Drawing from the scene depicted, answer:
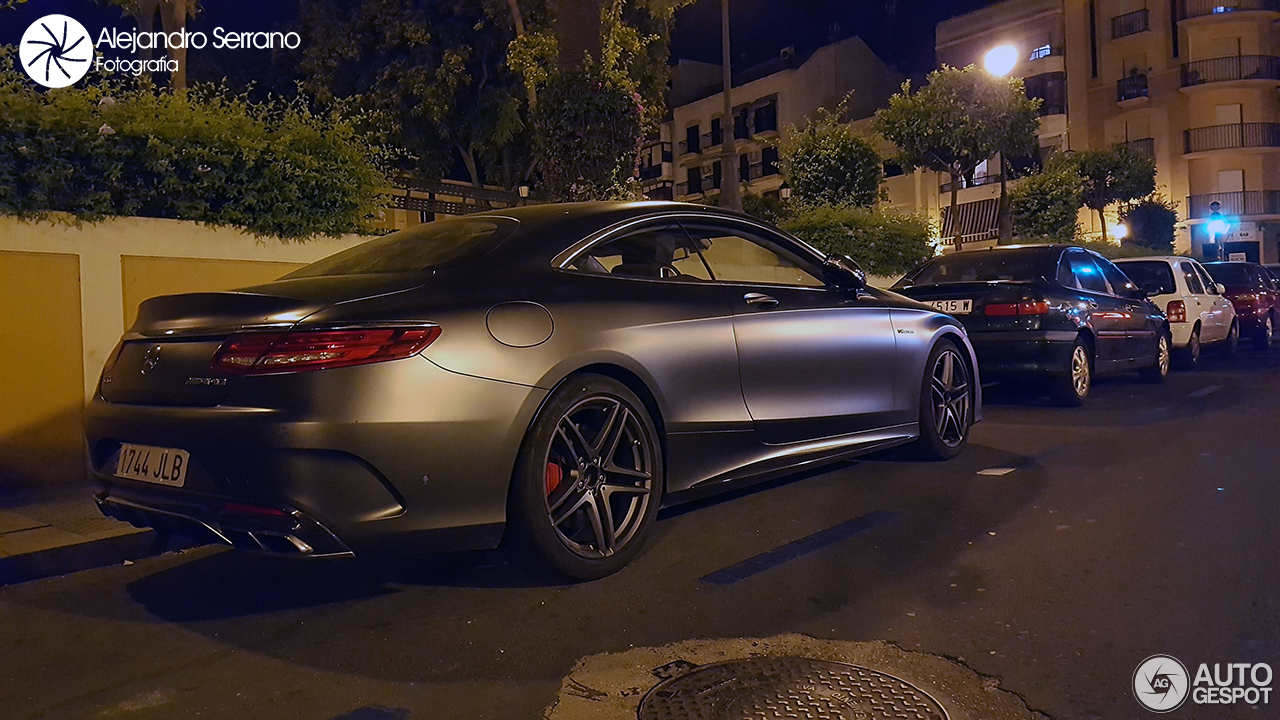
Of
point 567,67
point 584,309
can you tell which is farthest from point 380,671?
point 567,67

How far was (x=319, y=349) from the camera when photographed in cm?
334

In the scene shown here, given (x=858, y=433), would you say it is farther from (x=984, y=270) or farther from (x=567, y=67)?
(x=567, y=67)

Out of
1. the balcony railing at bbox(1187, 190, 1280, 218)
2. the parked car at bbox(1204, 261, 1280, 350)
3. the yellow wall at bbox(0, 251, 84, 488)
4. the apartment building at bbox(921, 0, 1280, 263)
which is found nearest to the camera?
the yellow wall at bbox(0, 251, 84, 488)

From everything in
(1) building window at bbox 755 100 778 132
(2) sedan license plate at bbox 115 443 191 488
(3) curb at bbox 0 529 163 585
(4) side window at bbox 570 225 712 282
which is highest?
(1) building window at bbox 755 100 778 132

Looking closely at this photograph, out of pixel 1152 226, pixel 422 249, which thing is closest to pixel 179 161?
pixel 422 249

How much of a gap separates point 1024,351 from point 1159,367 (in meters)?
3.43

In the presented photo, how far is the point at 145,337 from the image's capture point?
3838mm

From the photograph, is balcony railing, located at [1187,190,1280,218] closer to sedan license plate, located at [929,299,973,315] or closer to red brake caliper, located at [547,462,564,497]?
sedan license plate, located at [929,299,973,315]

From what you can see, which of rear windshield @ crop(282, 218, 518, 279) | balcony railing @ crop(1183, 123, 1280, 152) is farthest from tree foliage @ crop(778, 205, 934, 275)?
balcony railing @ crop(1183, 123, 1280, 152)

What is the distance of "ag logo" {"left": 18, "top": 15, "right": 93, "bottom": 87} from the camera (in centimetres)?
1073

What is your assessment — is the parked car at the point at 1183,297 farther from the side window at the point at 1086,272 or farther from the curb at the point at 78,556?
the curb at the point at 78,556

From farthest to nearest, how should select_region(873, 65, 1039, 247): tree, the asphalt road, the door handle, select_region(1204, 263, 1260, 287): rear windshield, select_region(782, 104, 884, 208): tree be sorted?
select_region(873, 65, 1039, 247): tree → select_region(782, 104, 884, 208): tree → select_region(1204, 263, 1260, 287): rear windshield → the door handle → the asphalt road

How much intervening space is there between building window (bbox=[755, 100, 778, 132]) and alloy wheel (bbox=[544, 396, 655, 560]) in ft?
152

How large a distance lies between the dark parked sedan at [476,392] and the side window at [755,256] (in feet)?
0.08
